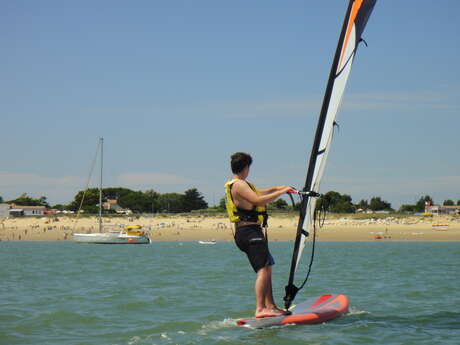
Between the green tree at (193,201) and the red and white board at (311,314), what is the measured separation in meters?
76.1

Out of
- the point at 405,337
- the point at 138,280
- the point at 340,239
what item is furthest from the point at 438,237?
the point at 405,337

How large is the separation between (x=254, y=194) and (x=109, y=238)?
37353 mm

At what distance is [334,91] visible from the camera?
5.90m

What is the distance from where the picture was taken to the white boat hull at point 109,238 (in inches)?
1639

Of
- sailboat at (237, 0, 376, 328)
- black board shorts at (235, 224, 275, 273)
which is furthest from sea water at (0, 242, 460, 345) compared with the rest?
black board shorts at (235, 224, 275, 273)

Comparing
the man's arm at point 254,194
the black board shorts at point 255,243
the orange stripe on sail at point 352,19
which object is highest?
the orange stripe on sail at point 352,19

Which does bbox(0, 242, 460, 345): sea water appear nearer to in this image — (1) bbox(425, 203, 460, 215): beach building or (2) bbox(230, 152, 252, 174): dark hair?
(2) bbox(230, 152, 252, 174): dark hair

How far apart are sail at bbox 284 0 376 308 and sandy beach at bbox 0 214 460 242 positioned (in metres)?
40.6

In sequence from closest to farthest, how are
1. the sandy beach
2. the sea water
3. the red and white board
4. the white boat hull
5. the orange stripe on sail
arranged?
1. the orange stripe on sail
2. the sea water
3. the red and white board
4. the white boat hull
5. the sandy beach

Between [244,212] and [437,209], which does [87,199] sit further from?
[244,212]

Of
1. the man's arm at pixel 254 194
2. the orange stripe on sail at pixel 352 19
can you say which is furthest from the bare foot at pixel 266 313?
the orange stripe on sail at pixel 352 19

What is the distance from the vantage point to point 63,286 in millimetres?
11695

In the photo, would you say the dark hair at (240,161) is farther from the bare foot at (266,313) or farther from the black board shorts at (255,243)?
the bare foot at (266,313)

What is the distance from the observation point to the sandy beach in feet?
157
